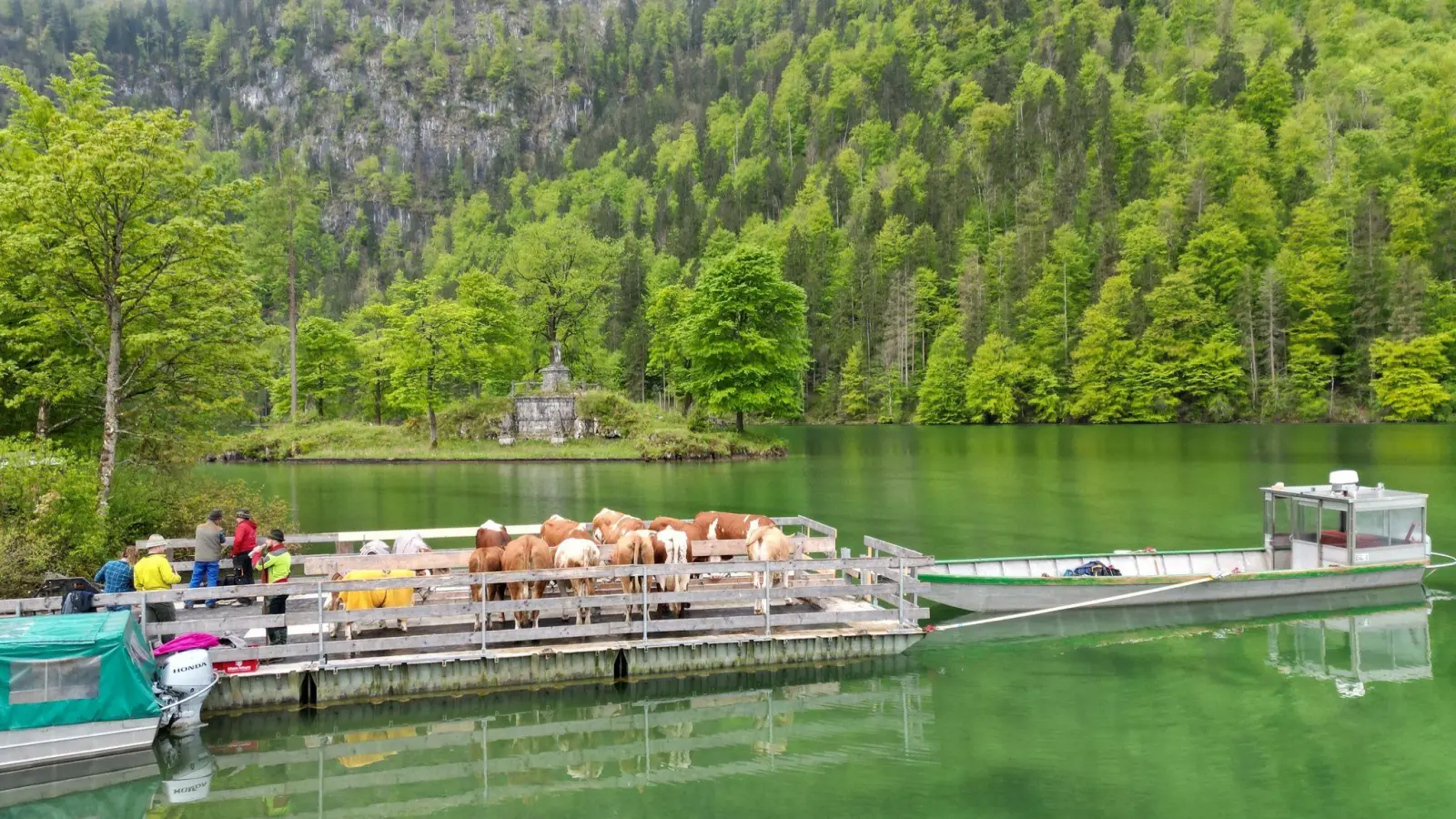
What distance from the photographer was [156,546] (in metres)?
15.0

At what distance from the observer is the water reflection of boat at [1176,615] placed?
708 inches

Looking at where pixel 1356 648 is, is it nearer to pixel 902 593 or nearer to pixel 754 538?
pixel 902 593

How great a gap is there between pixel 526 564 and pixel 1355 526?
17.7 metres

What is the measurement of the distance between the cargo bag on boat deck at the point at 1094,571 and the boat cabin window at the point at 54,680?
55.9 feet

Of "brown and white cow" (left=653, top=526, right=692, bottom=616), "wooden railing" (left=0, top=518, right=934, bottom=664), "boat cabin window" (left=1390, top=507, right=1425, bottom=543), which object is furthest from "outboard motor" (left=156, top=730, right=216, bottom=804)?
"boat cabin window" (left=1390, top=507, right=1425, bottom=543)

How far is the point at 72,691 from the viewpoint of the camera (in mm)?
11250

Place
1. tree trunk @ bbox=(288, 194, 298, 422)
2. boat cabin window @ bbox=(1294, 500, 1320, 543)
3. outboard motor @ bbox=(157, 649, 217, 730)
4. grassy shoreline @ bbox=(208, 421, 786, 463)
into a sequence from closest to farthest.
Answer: outboard motor @ bbox=(157, 649, 217, 730), boat cabin window @ bbox=(1294, 500, 1320, 543), grassy shoreline @ bbox=(208, 421, 786, 463), tree trunk @ bbox=(288, 194, 298, 422)

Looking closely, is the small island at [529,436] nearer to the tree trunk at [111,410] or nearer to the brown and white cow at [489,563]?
the tree trunk at [111,410]

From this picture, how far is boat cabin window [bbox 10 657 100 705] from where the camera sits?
10984mm

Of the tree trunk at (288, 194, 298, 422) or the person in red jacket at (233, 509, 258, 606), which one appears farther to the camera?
the tree trunk at (288, 194, 298, 422)

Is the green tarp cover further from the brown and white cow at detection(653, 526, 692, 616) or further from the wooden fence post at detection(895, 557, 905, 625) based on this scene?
A: the wooden fence post at detection(895, 557, 905, 625)

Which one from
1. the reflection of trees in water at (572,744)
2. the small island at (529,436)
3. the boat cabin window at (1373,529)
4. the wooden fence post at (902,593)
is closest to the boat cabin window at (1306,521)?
the boat cabin window at (1373,529)

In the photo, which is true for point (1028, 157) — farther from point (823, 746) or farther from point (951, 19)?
point (823, 746)

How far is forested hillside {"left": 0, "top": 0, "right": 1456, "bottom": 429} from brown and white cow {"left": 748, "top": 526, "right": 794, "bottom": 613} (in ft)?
44.4
